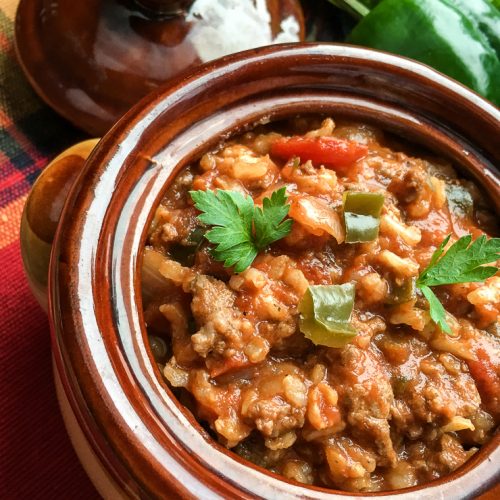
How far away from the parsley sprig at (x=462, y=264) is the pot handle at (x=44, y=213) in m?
1.12

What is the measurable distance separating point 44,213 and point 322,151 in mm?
914

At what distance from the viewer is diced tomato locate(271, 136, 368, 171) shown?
7.08 feet

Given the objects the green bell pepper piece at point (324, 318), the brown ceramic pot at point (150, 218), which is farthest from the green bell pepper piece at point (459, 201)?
the green bell pepper piece at point (324, 318)

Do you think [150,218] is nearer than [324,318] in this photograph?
No

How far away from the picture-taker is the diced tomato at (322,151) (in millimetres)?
2158

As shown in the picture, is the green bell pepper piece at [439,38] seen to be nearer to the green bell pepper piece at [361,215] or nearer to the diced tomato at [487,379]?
the green bell pepper piece at [361,215]

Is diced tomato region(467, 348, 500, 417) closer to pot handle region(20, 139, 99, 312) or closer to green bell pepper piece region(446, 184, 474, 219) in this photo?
green bell pepper piece region(446, 184, 474, 219)

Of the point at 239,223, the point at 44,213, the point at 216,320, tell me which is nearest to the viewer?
the point at 216,320

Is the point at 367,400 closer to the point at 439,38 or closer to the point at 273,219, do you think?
the point at 273,219

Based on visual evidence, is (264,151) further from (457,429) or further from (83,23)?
(83,23)

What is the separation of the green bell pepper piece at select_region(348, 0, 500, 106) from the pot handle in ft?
5.05

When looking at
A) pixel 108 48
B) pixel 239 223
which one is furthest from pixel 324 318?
pixel 108 48

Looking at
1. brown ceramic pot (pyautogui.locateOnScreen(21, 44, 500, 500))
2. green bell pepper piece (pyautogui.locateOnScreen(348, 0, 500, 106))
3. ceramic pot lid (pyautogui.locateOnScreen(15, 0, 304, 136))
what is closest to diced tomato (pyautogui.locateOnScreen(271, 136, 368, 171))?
brown ceramic pot (pyautogui.locateOnScreen(21, 44, 500, 500))

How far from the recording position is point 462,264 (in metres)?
1.99
